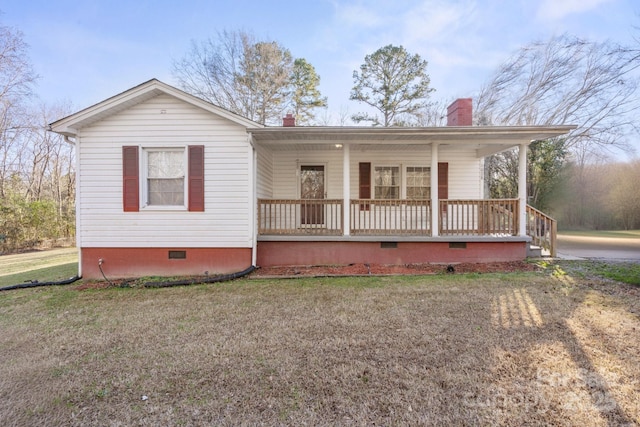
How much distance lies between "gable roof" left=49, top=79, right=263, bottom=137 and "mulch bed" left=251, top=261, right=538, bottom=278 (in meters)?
3.34

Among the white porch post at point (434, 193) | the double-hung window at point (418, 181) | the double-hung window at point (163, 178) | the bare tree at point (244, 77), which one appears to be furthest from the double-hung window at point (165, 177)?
the bare tree at point (244, 77)

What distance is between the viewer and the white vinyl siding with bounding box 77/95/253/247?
22.2 ft

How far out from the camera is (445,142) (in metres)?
7.39

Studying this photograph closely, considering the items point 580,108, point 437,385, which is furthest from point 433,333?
point 580,108

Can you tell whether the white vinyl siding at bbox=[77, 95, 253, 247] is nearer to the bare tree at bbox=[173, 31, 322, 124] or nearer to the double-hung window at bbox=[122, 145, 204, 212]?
the double-hung window at bbox=[122, 145, 204, 212]

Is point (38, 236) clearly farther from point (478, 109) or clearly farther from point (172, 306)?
point (478, 109)

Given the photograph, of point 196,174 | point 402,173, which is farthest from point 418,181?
point 196,174

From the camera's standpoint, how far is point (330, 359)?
2.91 m

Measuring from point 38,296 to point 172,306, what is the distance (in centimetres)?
304

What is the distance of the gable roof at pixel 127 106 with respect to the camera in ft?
21.1

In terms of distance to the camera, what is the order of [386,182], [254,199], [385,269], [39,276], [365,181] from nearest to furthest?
1. [385,269]
2. [254,199]
3. [39,276]
4. [365,181]
5. [386,182]

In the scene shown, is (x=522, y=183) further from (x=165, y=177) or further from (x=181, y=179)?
(x=165, y=177)

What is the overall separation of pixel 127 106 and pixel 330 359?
693 cm

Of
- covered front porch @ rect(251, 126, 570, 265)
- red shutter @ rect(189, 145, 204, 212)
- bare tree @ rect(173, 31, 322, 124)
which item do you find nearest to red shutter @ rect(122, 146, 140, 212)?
red shutter @ rect(189, 145, 204, 212)
